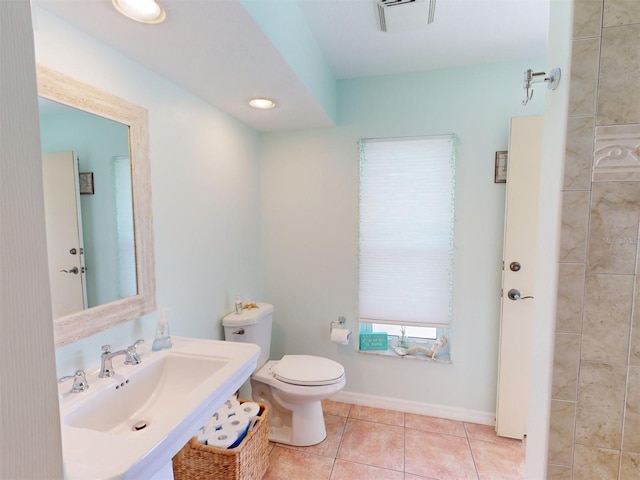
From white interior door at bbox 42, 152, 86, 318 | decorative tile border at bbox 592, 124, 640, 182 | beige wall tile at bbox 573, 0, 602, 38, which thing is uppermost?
beige wall tile at bbox 573, 0, 602, 38

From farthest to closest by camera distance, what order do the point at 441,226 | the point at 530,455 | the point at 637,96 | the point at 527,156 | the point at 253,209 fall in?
the point at 253,209 < the point at 441,226 < the point at 527,156 < the point at 530,455 < the point at 637,96

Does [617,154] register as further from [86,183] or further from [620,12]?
[86,183]

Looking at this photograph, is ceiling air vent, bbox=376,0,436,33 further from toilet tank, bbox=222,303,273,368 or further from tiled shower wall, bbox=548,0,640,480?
toilet tank, bbox=222,303,273,368

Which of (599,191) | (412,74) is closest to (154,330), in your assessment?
(599,191)

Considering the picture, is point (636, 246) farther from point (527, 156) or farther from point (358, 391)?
point (358, 391)

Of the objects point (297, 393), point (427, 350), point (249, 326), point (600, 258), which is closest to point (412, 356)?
point (427, 350)

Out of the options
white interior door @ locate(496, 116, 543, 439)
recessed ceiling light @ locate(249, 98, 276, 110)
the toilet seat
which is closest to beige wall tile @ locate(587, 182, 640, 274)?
white interior door @ locate(496, 116, 543, 439)

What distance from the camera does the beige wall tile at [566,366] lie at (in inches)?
37.1

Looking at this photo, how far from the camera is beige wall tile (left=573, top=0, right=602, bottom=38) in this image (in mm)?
877

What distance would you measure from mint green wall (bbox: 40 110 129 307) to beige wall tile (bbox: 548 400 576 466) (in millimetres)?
1600

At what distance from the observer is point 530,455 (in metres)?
1.11

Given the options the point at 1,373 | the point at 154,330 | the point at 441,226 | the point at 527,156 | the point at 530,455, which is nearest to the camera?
the point at 1,373

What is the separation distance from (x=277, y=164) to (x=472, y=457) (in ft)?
7.45

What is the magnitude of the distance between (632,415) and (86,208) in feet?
6.24
